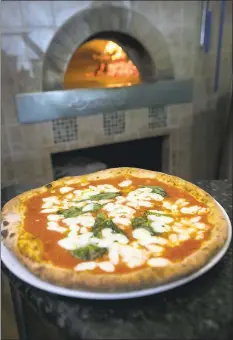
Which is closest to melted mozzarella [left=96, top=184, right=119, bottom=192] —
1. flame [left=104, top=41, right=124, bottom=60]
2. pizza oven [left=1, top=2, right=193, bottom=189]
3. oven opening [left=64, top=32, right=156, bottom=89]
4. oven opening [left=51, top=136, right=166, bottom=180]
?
pizza oven [left=1, top=2, right=193, bottom=189]

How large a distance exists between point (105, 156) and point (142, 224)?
4.97ft

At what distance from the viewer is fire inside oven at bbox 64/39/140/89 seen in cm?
201

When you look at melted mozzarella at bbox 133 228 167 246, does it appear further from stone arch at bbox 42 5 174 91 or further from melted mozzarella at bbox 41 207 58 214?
stone arch at bbox 42 5 174 91

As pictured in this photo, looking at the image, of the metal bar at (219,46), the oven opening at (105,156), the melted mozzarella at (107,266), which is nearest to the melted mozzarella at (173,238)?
the melted mozzarella at (107,266)

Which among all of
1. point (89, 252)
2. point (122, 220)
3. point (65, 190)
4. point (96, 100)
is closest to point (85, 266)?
point (89, 252)

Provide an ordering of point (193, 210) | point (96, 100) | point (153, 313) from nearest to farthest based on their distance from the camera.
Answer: point (153, 313) → point (193, 210) → point (96, 100)

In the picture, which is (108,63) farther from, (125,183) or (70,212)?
(70,212)

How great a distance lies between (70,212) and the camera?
2.00 ft

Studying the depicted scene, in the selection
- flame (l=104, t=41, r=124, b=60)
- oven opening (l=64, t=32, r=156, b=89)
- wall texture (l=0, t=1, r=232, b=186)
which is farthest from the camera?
flame (l=104, t=41, r=124, b=60)

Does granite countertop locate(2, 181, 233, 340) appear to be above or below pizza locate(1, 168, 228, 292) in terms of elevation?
below

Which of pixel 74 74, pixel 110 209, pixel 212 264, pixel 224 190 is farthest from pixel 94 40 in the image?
pixel 212 264

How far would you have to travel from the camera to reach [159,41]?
6.48ft

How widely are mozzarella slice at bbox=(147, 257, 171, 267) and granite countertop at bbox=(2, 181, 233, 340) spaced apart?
41 millimetres

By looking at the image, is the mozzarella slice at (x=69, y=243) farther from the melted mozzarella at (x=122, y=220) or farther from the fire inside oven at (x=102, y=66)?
the fire inside oven at (x=102, y=66)
